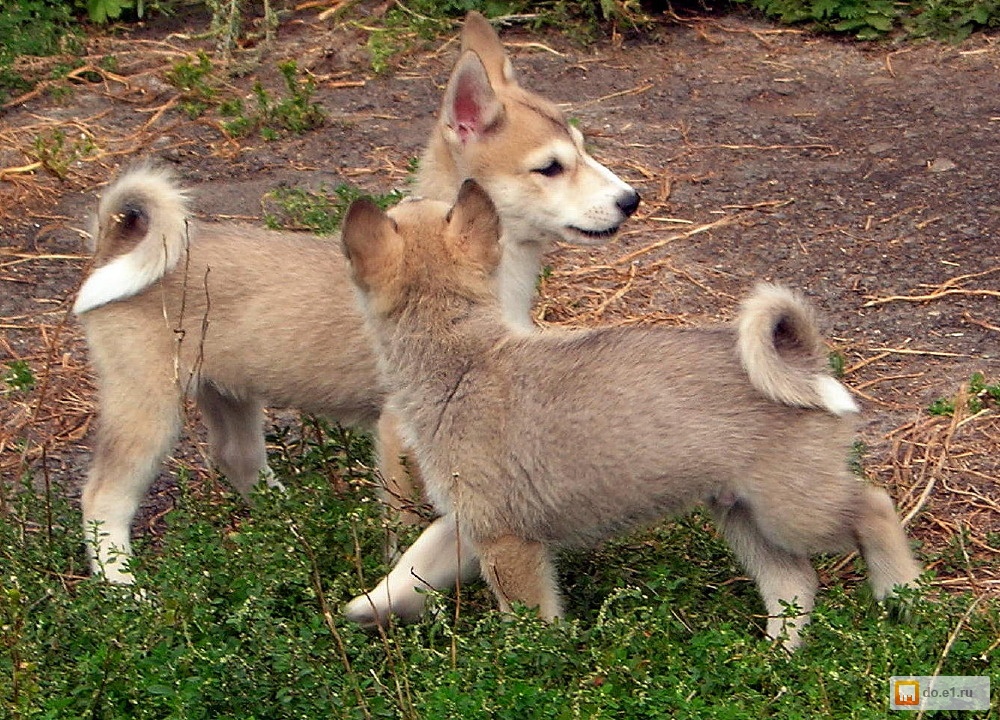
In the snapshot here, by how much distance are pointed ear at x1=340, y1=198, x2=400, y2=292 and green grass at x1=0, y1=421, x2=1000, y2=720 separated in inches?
27.3

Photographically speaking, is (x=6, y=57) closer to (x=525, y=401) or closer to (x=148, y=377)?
(x=148, y=377)

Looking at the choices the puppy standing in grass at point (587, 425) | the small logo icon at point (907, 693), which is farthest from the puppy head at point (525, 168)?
the small logo icon at point (907, 693)

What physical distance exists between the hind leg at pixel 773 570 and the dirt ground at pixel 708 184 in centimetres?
47

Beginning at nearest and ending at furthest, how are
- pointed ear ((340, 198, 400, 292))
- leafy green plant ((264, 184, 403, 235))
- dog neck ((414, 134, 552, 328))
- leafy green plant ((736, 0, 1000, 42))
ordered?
pointed ear ((340, 198, 400, 292)), dog neck ((414, 134, 552, 328)), leafy green plant ((264, 184, 403, 235)), leafy green plant ((736, 0, 1000, 42))

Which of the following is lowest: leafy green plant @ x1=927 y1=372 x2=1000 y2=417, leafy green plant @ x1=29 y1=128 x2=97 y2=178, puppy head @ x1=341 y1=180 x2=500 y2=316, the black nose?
leafy green plant @ x1=927 y1=372 x2=1000 y2=417

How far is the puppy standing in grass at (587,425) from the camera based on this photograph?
3662 millimetres

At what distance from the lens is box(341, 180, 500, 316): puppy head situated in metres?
3.94

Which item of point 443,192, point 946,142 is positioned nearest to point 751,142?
point 946,142

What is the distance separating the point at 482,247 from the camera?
13.1 ft

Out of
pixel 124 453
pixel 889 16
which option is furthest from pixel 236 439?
pixel 889 16

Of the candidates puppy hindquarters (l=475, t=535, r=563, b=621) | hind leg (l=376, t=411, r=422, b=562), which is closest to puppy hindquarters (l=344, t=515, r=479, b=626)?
puppy hindquarters (l=475, t=535, r=563, b=621)

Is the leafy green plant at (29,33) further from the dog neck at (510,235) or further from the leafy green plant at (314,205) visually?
the dog neck at (510,235)

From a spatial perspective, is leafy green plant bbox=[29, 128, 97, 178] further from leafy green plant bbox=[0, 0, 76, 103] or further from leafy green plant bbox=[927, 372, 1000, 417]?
leafy green plant bbox=[927, 372, 1000, 417]

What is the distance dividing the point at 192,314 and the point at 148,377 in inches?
9.3
